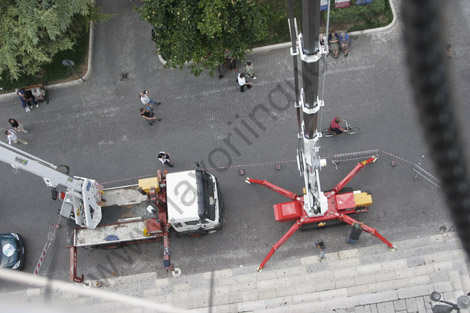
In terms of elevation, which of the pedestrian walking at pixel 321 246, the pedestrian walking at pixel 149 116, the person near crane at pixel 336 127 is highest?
the pedestrian walking at pixel 149 116

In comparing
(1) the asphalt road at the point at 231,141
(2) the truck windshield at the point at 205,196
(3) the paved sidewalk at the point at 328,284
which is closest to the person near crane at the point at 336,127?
(1) the asphalt road at the point at 231,141

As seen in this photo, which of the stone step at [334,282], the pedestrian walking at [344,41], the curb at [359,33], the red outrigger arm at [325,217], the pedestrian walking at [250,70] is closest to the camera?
the stone step at [334,282]

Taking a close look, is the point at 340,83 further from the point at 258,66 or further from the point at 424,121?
the point at 424,121

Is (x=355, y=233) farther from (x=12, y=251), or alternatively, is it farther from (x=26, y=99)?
(x=26, y=99)

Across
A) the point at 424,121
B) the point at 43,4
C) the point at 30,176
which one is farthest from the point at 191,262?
the point at 424,121

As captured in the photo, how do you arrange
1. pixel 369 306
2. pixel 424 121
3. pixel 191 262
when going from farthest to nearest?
pixel 191 262 → pixel 369 306 → pixel 424 121

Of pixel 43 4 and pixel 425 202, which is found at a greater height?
pixel 43 4

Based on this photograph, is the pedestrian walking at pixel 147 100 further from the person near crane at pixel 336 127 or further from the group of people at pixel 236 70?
the person near crane at pixel 336 127

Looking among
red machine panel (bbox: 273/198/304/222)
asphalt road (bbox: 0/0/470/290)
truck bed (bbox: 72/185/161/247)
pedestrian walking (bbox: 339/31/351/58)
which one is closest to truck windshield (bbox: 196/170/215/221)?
asphalt road (bbox: 0/0/470/290)
